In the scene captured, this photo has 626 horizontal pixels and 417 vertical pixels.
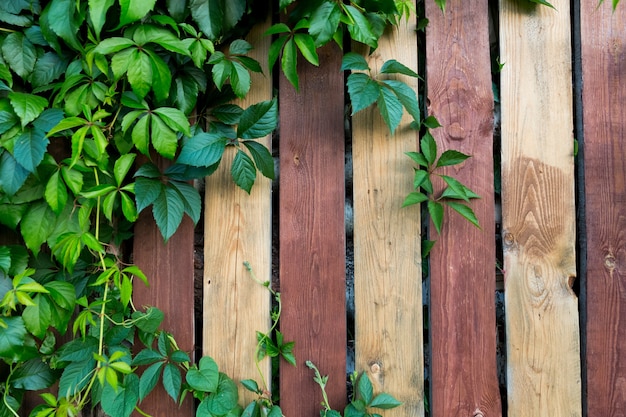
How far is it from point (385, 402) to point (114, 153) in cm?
97

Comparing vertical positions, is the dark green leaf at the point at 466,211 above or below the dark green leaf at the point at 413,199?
below

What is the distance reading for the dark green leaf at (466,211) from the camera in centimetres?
119

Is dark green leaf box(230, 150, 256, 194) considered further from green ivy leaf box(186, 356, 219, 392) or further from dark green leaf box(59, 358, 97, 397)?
dark green leaf box(59, 358, 97, 397)

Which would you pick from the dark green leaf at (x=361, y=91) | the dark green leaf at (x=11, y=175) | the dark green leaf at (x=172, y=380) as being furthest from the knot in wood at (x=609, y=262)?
the dark green leaf at (x=11, y=175)

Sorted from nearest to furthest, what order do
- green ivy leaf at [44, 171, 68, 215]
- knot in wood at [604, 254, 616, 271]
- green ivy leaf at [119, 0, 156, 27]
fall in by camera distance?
green ivy leaf at [119, 0, 156, 27]
green ivy leaf at [44, 171, 68, 215]
knot in wood at [604, 254, 616, 271]

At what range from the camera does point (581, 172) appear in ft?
4.11

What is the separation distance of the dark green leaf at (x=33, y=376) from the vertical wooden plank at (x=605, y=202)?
55.8 inches

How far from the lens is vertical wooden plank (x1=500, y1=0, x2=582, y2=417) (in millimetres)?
1229

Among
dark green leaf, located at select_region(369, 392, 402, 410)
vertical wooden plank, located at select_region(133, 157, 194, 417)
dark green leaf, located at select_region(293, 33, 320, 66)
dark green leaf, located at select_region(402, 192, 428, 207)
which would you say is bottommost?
dark green leaf, located at select_region(369, 392, 402, 410)

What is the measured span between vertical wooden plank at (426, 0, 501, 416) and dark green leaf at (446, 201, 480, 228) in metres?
0.05

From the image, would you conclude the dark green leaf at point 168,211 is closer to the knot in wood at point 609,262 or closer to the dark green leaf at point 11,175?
the dark green leaf at point 11,175

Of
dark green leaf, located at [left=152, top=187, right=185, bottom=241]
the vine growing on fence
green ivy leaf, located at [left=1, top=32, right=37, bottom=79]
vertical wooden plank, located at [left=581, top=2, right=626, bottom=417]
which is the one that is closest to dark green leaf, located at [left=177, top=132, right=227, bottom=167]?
the vine growing on fence

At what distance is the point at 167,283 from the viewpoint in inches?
50.2

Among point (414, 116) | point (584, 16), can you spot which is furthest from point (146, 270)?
point (584, 16)
